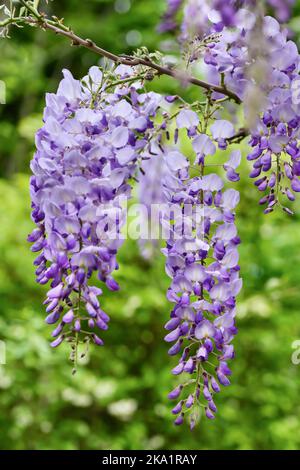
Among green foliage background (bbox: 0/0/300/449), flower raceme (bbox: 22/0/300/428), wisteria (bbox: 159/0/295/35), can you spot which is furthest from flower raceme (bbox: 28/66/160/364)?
green foliage background (bbox: 0/0/300/449)

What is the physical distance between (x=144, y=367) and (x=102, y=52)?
2321 mm

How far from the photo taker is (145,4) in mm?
6184

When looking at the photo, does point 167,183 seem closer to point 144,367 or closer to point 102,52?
point 102,52

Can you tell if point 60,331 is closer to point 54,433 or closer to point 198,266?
point 198,266

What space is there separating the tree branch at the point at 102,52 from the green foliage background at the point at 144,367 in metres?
1.82

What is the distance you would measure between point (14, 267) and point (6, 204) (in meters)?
0.35

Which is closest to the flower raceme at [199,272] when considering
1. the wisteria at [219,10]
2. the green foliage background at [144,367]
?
the wisteria at [219,10]

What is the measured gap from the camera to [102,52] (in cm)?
109

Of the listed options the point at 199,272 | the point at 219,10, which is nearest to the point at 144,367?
the point at 199,272

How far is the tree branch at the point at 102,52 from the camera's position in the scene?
3.54 feet

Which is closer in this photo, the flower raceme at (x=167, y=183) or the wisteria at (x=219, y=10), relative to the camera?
the wisteria at (x=219, y=10)

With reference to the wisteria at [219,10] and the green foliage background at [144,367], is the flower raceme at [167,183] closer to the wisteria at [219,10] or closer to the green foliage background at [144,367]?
the wisteria at [219,10]

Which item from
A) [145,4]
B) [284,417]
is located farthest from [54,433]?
[145,4]

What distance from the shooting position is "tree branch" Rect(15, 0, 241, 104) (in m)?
1.08
